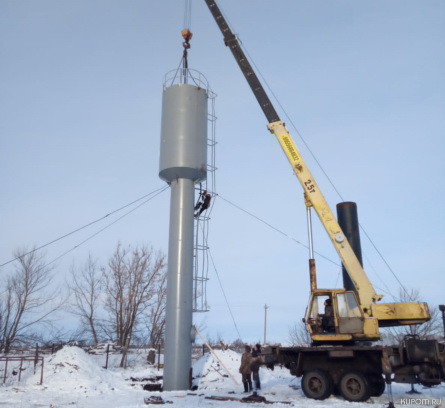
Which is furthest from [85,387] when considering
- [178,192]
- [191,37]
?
[191,37]

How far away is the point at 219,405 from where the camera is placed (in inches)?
498

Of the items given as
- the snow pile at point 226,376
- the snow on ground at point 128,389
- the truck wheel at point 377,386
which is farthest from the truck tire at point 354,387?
the snow pile at point 226,376

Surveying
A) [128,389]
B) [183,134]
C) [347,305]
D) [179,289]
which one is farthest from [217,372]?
[183,134]

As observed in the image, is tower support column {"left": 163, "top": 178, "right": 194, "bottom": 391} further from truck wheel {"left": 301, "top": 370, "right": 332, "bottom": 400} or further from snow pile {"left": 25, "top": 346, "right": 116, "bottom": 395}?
truck wheel {"left": 301, "top": 370, "right": 332, "bottom": 400}

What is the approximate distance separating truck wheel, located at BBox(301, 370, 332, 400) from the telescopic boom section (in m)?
2.67

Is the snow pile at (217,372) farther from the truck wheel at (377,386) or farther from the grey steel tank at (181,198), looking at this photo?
the truck wheel at (377,386)

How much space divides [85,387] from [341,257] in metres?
11.5

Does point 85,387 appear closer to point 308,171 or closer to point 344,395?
point 344,395

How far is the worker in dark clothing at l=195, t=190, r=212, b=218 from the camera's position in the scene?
19750 millimetres

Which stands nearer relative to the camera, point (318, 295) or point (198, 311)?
point (318, 295)

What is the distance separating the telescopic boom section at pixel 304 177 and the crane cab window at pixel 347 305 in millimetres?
238

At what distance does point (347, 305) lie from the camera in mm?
14367

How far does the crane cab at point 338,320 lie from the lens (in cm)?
1398

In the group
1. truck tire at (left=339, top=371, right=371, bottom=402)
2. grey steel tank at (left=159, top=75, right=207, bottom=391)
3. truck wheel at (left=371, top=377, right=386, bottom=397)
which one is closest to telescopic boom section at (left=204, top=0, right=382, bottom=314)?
truck tire at (left=339, top=371, right=371, bottom=402)
